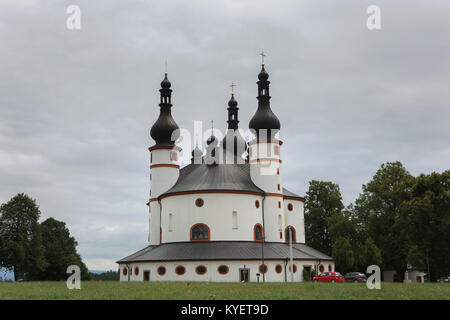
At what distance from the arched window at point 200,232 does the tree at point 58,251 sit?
27575 millimetres

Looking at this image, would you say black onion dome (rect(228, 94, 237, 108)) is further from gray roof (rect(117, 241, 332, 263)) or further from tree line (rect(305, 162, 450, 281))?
gray roof (rect(117, 241, 332, 263))

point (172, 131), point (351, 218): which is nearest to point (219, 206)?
point (172, 131)

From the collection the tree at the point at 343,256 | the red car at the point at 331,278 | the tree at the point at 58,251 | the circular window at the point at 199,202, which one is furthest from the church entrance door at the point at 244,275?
the tree at the point at 58,251

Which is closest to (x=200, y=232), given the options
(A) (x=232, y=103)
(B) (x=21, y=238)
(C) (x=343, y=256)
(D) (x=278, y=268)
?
(D) (x=278, y=268)

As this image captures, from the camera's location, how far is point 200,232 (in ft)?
163

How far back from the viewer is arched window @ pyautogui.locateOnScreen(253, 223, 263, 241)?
5081 centimetres

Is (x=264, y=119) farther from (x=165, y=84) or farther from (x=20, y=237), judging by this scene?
(x=20, y=237)

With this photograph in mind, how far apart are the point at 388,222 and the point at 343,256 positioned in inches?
342

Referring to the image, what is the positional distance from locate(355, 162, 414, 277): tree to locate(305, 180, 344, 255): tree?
296 inches

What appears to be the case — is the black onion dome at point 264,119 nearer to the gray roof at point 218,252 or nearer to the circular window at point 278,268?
the gray roof at point 218,252

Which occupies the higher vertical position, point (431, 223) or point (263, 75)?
Answer: point (263, 75)

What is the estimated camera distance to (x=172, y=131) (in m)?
55.9
